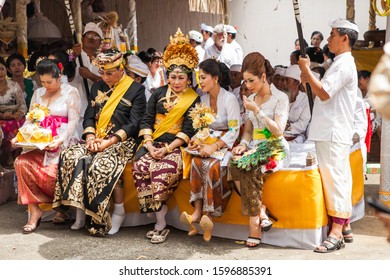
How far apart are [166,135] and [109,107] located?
0.61 metres

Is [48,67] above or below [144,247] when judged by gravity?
above

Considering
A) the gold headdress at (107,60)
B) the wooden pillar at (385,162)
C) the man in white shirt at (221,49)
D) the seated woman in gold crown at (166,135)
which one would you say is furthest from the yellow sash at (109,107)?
the man in white shirt at (221,49)

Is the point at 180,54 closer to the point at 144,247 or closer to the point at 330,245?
the point at 144,247

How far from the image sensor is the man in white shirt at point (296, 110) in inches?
249

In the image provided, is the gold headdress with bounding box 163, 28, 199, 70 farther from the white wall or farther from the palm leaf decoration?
the white wall

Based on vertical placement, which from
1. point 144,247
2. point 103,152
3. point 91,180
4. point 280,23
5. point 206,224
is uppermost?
point 280,23

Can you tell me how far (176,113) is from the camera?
5664 mm

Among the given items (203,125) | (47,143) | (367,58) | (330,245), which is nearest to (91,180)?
(47,143)

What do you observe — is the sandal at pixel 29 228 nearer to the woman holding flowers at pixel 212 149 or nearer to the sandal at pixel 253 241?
the woman holding flowers at pixel 212 149

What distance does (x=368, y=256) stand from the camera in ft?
16.7

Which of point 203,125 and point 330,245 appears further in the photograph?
point 203,125

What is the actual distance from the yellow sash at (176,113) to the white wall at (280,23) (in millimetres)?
7781

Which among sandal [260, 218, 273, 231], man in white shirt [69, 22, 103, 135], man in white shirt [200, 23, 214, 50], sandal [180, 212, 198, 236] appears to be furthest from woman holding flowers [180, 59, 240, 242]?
man in white shirt [200, 23, 214, 50]

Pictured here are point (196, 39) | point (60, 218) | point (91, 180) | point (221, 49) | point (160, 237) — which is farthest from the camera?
point (196, 39)
